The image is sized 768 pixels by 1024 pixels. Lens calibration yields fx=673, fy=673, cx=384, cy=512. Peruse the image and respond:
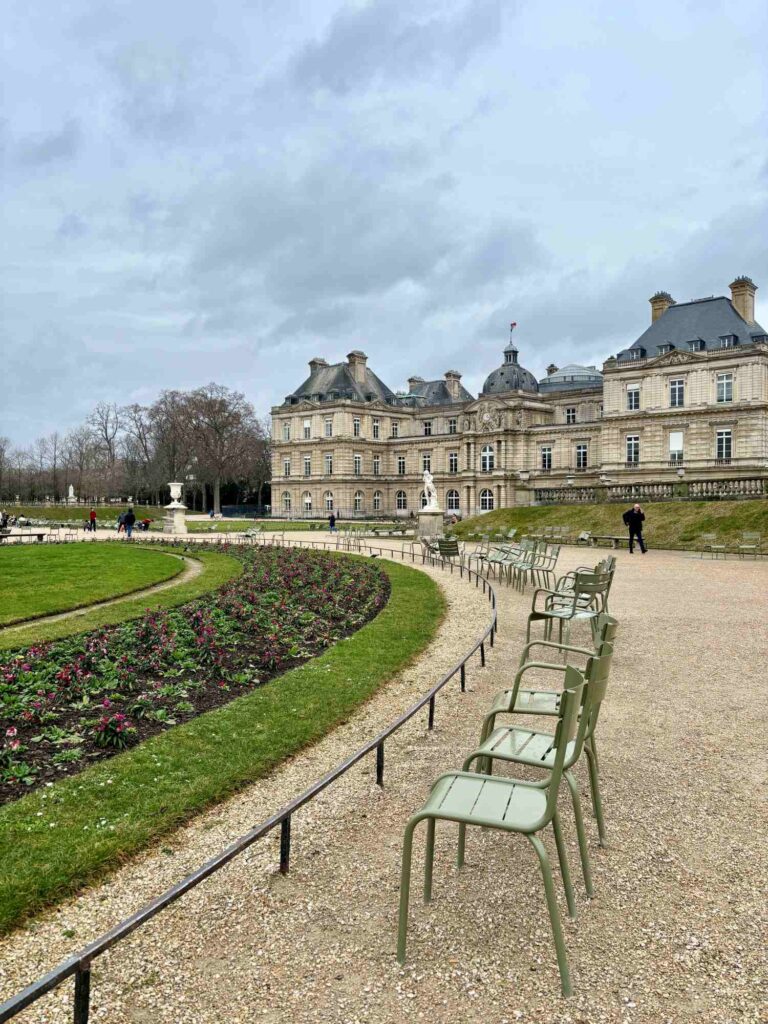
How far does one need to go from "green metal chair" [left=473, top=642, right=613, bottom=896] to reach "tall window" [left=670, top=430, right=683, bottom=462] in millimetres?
42931

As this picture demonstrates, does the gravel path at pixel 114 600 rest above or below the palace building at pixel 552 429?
below

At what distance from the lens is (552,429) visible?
181 feet

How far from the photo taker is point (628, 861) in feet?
13.7

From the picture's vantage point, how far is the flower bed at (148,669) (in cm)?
603

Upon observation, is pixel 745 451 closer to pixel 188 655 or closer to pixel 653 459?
pixel 653 459

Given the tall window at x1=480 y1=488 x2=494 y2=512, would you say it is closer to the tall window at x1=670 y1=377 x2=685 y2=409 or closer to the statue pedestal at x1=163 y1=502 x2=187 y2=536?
the tall window at x1=670 y1=377 x2=685 y2=409

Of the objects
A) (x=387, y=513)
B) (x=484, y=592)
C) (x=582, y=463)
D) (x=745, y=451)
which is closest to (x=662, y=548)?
(x=484, y=592)

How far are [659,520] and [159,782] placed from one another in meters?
27.4

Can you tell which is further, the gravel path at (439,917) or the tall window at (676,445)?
the tall window at (676,445)

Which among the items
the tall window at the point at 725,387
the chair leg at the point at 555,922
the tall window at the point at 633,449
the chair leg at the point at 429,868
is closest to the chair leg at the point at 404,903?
the chair leg at the point at 429,868

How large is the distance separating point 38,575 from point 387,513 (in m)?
51.0

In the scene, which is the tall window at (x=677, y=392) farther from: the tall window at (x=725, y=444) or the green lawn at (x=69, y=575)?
the green lawn at (x=69, y=575)

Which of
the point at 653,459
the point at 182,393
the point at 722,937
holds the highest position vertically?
the point at 182,393

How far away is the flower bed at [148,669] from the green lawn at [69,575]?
2.73 metres
